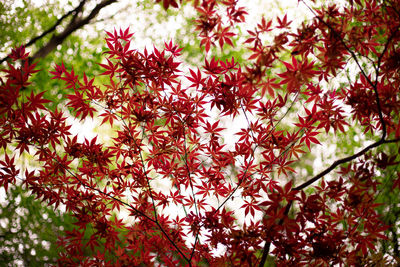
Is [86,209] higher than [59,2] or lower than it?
lower

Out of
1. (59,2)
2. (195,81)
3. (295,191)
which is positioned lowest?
(295,191)

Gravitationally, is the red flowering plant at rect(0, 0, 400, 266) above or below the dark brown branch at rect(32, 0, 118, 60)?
below

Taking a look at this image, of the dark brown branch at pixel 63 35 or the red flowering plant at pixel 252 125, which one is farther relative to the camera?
the dark brown branch at pixel 63 35

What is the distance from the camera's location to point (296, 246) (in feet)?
4.98

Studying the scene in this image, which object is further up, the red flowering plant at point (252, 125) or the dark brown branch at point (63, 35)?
the dark brown branch at point (63, 35)

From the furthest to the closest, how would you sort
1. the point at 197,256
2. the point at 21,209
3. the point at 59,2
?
the point at 59,2, the point at 21,209, the point at 197,256

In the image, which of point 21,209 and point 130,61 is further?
point 21,209

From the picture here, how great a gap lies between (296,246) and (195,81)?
4.07ft

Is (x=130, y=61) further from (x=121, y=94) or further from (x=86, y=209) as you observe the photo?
(x=86, y=209)

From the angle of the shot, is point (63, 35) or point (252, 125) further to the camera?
point (63, 35)

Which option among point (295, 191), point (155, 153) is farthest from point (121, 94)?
point (295, 191)

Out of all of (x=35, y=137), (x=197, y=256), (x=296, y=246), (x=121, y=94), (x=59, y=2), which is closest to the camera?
(x=296, y=246)

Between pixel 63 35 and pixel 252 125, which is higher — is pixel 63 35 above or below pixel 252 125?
above

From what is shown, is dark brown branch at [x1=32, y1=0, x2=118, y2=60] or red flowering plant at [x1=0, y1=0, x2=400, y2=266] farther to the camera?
dark brown branch at [x1=32, y1=0, x2=118, y2=60]
